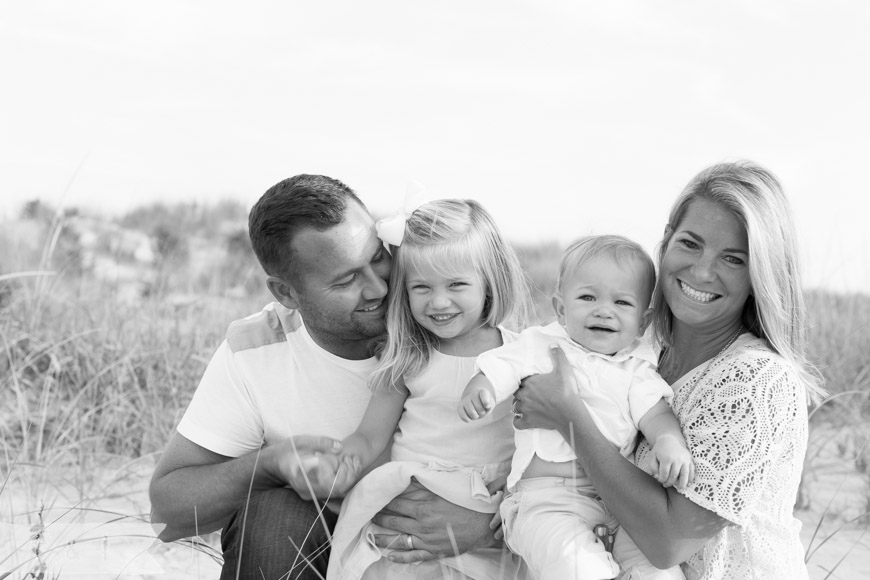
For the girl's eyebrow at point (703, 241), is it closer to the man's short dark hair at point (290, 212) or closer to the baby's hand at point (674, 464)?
the baby's hand at point (674, 464)

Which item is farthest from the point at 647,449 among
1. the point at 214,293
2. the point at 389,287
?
the point at 214,293

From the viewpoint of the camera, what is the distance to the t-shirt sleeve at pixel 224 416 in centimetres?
328

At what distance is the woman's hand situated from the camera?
2.67 m

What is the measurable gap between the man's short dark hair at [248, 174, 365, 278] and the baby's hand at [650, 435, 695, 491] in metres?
1.38

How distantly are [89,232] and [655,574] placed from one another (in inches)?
435

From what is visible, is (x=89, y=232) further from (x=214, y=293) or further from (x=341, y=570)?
(x=341, y=570)

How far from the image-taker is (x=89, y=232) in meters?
12.2

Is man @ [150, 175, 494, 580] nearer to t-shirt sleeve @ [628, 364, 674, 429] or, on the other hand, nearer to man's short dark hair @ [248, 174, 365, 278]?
man's short dark hair @ [248, 174, 365, 278]

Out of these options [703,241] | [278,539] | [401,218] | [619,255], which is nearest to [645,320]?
[619,255]

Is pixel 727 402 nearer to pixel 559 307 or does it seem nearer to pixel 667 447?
pixel 667 447

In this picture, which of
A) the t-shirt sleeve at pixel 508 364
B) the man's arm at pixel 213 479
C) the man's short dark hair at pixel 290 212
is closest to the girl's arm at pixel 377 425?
the man's arm at pixel 213 479

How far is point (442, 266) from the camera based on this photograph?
306 centimetres

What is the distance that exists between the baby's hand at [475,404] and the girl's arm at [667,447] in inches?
18.0

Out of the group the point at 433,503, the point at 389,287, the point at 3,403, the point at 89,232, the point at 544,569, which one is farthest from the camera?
the point at 89,232
